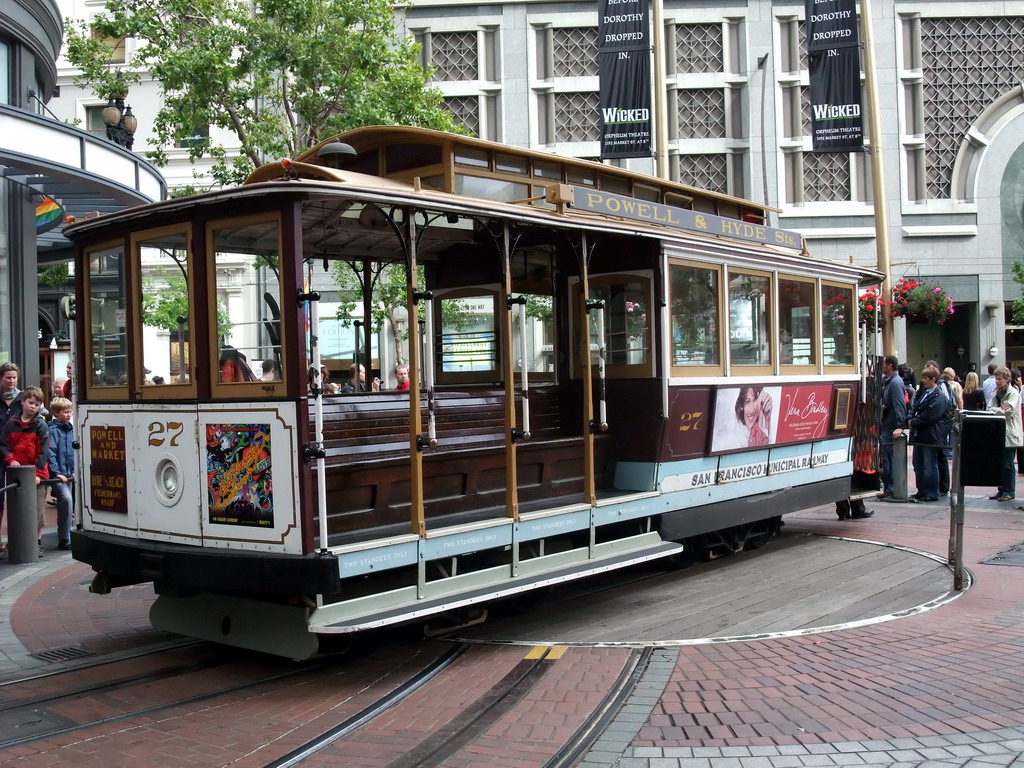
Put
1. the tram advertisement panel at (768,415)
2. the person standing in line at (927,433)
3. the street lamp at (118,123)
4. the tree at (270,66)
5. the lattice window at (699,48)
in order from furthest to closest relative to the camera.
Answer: the lattice window at (699,48)
the tree at (270,66)
the street lamp at (118,123)
the person standing in line at (927,433)
the tram advertisement panel at (768,415)

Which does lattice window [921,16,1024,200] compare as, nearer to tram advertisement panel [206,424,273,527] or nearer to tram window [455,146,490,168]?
tram window [455,146,490,168]

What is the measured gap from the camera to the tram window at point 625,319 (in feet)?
29.2

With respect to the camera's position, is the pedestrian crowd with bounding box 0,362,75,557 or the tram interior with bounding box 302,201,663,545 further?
the pedestrian crowd with bounding box 0,362,75,557

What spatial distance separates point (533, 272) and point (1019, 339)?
26.7 m

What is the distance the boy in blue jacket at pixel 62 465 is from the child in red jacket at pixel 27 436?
34 centimetres

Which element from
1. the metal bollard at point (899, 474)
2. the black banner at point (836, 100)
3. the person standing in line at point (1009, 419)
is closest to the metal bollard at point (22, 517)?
the metal bollard at point (899, 474)

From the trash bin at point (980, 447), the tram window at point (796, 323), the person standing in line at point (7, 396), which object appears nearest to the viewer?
the trash bin at point (980, 447)

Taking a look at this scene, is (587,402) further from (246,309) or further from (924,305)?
(924,305)

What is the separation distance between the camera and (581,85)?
29984 mm

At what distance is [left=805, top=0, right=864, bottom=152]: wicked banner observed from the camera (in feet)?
51.9

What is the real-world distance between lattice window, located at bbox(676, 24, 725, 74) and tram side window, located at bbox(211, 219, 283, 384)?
1029 inches

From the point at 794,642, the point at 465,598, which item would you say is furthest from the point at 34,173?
the point at 794,642

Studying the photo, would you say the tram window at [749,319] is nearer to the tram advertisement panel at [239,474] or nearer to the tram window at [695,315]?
the tram window at [695,315]

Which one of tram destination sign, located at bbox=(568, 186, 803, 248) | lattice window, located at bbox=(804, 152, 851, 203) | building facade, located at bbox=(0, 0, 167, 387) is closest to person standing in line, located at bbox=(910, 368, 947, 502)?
tram destination sign, located at bbox=(568, 186, 803, 248)
